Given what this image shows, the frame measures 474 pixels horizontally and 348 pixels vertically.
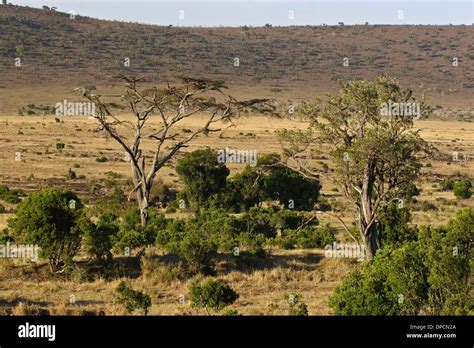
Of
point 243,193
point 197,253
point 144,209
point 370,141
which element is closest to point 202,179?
point 243,193

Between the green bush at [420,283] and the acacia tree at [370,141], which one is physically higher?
the acacia tree at [370,141]

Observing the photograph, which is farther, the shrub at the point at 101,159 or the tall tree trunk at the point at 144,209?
the shrub at the point at 101,159

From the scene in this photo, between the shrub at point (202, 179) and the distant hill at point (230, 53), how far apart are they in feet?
250

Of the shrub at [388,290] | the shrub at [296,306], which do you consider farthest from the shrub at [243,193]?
the shrub at [388,290]

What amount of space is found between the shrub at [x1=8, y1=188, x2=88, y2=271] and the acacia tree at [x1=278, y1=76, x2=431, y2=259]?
19.4ft

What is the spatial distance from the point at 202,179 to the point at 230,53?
107190 millimetres

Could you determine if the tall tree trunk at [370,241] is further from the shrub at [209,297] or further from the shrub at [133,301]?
the shrub at [133,301]

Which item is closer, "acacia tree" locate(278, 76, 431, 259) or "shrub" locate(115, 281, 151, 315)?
"shrub" locate(115, 281, 151, 315)

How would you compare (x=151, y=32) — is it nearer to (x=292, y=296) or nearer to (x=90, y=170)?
(x=90, y=170)

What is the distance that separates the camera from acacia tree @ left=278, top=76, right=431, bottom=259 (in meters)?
19.7

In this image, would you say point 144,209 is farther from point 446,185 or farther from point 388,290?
point 446,185

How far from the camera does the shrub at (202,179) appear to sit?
32.6 meters

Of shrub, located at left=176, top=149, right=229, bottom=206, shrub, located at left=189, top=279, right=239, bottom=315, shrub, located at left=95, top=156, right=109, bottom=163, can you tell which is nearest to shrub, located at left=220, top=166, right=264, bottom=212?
shrub, located at left=176, top=149, right=229, bottom=206

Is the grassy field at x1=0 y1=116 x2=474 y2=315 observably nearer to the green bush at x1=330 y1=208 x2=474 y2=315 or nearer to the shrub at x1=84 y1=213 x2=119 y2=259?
the shrub at x1=84 y1=213 x2=119 y2=259
